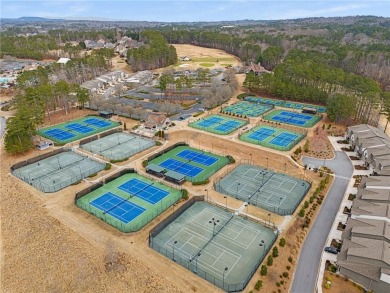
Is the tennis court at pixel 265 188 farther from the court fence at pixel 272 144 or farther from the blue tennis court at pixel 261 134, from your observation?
the blue tennis court at pixel 261 134

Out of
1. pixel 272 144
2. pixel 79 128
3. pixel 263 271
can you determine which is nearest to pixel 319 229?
pixel 263 271

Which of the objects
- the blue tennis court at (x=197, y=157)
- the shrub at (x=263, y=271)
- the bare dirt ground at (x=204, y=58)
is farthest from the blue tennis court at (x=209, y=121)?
the bare dirt ground at (x=204, y=58)

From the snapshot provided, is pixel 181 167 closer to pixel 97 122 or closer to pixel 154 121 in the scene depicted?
pixel 154 121

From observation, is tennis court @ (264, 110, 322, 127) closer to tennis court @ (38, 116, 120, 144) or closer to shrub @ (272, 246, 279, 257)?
tennis court @ (38, 116, 120, 144)

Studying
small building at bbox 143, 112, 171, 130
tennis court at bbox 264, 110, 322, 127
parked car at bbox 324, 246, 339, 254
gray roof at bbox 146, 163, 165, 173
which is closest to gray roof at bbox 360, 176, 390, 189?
parked car at bbox 324, 246, 339, 254

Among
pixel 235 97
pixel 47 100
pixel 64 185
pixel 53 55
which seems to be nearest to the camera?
pixel 64 185

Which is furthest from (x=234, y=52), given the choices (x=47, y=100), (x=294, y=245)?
(x=294, y=245)

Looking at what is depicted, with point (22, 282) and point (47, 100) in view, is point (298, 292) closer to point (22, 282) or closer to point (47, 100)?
point (22, 282)
